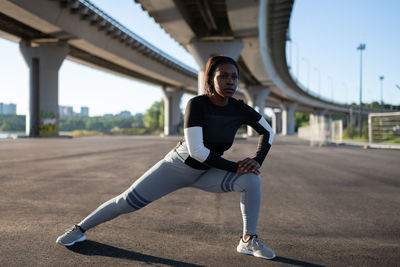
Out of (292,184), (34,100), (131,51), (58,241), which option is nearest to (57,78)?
(34,100)

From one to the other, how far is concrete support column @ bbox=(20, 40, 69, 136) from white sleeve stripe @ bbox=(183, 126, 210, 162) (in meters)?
33.2

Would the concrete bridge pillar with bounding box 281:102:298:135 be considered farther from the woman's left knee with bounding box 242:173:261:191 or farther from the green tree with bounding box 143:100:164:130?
the woman's left knee with bounding box 242:173:261:191

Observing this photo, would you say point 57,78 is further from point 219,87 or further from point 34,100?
point 219,87

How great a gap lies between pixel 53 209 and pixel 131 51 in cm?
3520

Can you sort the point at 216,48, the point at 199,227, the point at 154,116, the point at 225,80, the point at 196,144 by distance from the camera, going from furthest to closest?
1. the point at 154,116
2. the point at 216,48
3. the point at 199,227
4. the point at 225,80
5. the point at 196,144

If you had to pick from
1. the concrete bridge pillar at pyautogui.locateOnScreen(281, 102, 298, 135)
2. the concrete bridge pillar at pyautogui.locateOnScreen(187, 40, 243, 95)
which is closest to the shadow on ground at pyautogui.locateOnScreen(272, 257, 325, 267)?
the concrete bridge pillar at pyautogui.locateOnScreen(187, 40, 243, 95)

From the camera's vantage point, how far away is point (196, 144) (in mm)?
2932

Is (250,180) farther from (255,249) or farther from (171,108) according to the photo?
(171,108)

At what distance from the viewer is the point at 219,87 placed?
9.96ft

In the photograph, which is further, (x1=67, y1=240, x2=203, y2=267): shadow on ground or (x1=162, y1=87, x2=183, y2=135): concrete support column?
(x1=162, y1=87, x2=183, y2=135): concrete support column

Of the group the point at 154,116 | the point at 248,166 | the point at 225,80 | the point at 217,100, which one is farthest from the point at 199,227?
the point at 154,116

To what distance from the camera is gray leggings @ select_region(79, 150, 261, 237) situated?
10.3 feet

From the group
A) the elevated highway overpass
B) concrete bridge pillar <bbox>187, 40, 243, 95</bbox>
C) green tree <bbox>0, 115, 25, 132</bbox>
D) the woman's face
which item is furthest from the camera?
green tree <bbox>0, 115, 25, 132</bbox>

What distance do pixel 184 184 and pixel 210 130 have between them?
1.98 ft
